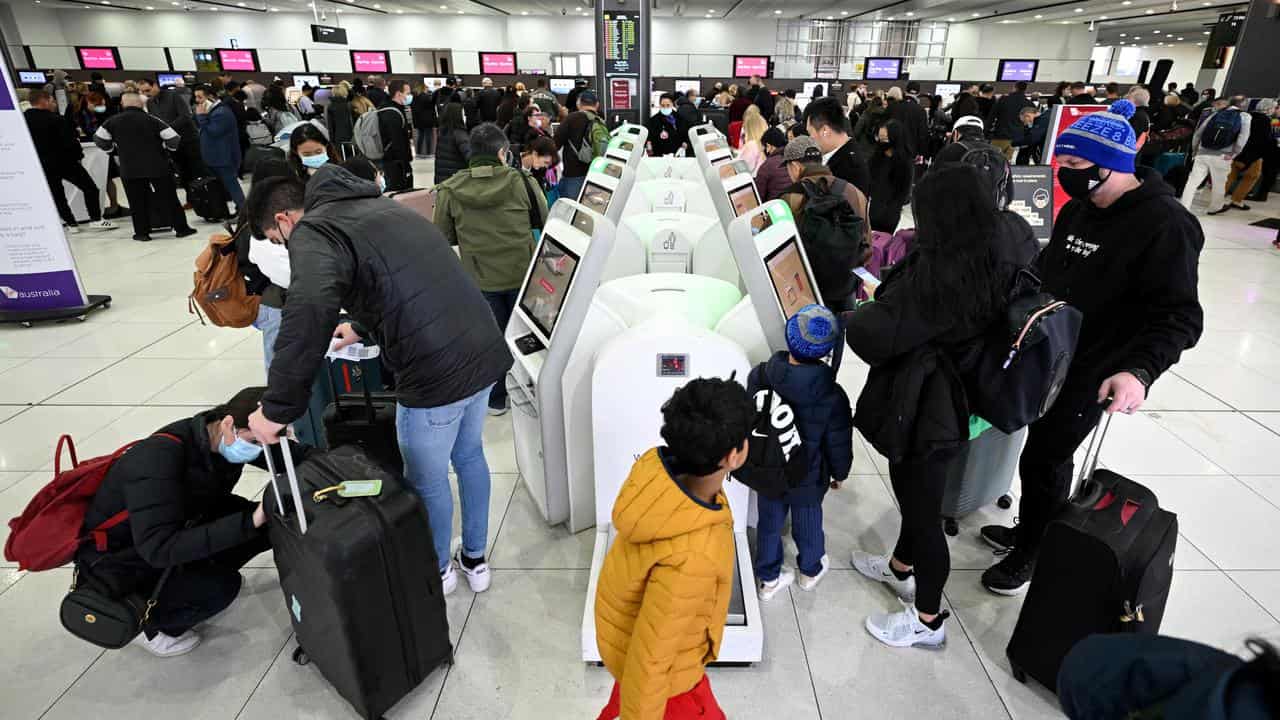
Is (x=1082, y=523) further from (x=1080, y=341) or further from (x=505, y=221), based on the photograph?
(x=505, y=221)

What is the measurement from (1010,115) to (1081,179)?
392 inches

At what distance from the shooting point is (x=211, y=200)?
28.2 ft

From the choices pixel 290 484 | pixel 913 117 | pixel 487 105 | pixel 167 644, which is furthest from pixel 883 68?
pixel 167 644

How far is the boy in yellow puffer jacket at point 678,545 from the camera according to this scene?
4.53 ft

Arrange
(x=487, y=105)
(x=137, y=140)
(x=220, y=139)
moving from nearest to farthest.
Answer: (x=137, y=140), (x=220, y=139), (x=487, y=105)

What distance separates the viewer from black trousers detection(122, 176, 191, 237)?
7.59 metres

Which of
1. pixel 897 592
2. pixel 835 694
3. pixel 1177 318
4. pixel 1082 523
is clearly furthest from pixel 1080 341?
pixel 835 694

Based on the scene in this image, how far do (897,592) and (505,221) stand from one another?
255 centimetres

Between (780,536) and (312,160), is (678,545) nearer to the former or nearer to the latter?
(780,536)

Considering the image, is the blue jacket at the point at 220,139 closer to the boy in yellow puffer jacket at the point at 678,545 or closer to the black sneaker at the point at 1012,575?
the boy in yellow puffer jacket at the point at 678,545

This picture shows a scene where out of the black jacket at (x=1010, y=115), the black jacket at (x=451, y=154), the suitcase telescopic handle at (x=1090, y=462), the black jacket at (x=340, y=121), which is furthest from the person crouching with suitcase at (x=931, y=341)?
the black jacket at (x=1010, y=115)

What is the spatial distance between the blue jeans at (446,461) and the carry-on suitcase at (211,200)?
26.4 ft

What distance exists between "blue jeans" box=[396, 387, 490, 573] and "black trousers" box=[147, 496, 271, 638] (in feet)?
1.73

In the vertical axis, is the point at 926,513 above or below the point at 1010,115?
below
